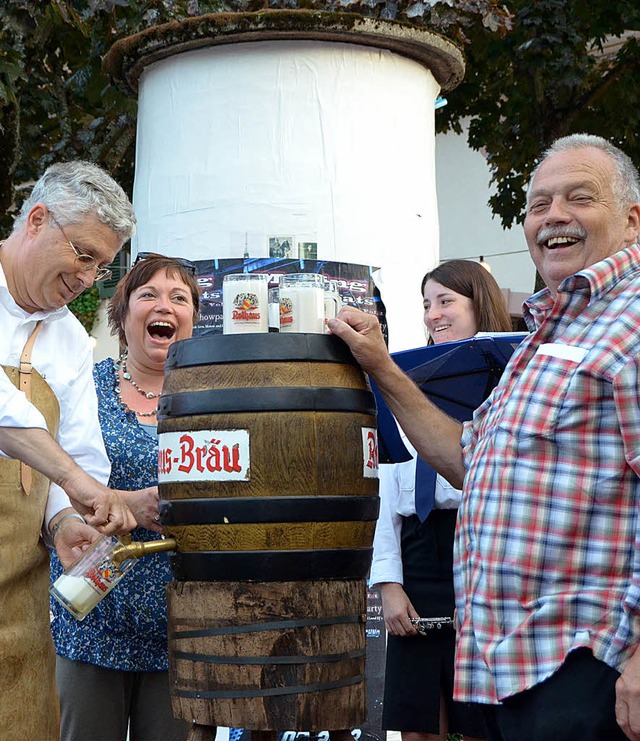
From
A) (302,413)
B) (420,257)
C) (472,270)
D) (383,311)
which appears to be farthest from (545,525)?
(420,257)

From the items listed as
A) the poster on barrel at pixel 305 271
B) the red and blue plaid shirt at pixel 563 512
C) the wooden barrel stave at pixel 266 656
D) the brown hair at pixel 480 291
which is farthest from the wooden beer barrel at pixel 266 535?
the poster on barrel at pixel 305 271

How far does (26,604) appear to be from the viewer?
2.67 meters

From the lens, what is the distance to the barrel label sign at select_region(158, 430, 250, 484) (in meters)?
2.20

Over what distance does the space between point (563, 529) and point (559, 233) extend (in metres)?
0.67

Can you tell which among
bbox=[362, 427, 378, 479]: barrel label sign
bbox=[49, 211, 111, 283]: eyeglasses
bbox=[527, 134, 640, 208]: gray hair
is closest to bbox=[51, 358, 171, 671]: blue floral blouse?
bbox=[49, 211, 111, 283]: eyeglasses

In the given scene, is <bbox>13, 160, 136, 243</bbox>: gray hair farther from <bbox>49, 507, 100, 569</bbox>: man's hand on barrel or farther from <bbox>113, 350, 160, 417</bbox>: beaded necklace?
<bbox>49, 507, 100, 569</bbox>: man's hand on barrel

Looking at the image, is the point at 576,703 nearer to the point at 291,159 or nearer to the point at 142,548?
the point at 142,548

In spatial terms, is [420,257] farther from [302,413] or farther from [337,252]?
[302,413]

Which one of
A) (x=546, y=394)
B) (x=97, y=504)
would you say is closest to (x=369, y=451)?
(x=546, y=394)

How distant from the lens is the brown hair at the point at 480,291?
3.51 meters

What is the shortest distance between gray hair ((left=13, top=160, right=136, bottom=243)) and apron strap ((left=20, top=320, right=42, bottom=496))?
314mm

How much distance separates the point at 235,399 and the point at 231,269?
2.00 meters

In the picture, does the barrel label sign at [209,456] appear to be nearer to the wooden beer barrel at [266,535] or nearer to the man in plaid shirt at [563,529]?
the wooden beer barrel at [266,535]

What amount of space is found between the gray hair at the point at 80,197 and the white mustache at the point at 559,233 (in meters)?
1.06
